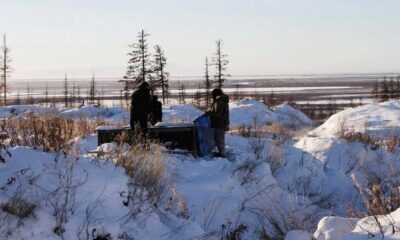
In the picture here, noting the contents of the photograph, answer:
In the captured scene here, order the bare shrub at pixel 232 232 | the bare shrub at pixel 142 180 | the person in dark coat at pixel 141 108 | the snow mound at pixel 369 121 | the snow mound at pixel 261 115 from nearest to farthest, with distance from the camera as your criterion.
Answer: the bare shrub at pixel 142 180, the bare shrub at pixel 232 232, the person in dark coat at pixel 141 108, the snow mound at pixel 369 121, the snow mound at pixel 261 115

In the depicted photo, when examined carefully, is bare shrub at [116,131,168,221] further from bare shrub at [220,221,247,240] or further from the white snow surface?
the white snow surface

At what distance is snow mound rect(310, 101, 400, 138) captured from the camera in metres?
23.6

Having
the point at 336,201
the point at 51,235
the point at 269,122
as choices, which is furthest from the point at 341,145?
the point at 269,122

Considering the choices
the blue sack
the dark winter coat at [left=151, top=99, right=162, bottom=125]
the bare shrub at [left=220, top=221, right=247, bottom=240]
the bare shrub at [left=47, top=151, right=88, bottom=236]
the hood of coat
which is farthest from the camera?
the dark winter coat at [left=151, top=99, right=162, bottom=125]

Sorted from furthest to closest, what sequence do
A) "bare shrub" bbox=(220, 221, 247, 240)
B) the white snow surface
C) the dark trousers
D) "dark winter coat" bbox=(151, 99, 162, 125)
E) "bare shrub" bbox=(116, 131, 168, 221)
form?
the white snow surface < "dark winter coat" bbox=(151, 99, 162, 125) < the dark trousers < "bare shrub" bbox=(220, 221, 247, 240) < "bare shrub" bbox=(116, 131, 168, 221)

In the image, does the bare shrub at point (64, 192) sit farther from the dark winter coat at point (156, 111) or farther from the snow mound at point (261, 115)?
the snow mound at point (261, 115)

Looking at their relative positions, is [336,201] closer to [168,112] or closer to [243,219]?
[243,219]

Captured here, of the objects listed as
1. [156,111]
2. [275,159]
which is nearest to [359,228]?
[275,159]

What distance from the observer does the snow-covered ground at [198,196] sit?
622 centimetres

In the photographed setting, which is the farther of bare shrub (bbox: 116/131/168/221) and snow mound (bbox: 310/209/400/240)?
bare shrub (bbox: 116/131/168/221)

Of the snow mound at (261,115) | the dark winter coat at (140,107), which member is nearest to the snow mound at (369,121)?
the snow mound at (261,115)

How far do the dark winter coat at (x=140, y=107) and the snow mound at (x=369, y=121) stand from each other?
11.8m

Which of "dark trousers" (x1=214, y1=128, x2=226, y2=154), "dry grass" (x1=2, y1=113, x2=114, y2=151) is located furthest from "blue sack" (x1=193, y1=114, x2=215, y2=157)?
"dry grass" (x1=2, y1=113, x2=114, y2=151)

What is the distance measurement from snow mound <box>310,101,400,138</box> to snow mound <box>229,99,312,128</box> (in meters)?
5.69
